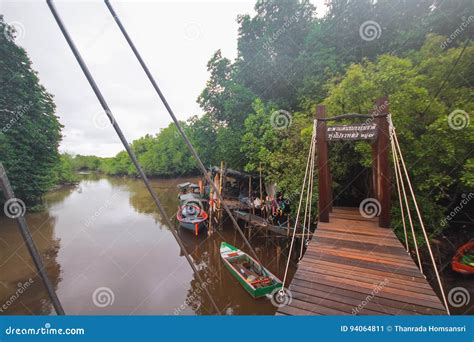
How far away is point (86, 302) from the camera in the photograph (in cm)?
803

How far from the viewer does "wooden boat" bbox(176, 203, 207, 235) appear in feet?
46.2

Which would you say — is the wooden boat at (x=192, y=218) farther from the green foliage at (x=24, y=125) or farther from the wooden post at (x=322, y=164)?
the green foliage at (x=24, y=125)

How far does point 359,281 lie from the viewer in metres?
3.44

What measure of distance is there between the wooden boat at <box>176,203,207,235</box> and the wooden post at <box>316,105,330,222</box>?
31.9ft

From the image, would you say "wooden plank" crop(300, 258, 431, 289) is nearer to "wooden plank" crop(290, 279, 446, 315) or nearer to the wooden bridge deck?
the wooden bridge deck

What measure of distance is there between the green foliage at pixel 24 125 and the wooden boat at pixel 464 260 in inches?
1000

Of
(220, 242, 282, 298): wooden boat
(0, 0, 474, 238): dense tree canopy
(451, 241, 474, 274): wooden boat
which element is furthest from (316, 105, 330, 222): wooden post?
(451, 241, 474, 274): wooden boat

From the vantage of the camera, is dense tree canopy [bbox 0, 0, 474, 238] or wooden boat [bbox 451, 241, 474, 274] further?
wooden boat [bbox 451, 241, 474, 274]

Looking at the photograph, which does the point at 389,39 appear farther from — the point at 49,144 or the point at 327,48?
the point at 49,144

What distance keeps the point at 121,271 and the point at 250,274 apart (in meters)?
6.17

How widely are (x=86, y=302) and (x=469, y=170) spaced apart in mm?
12711

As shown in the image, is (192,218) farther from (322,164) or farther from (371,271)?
(371,271)

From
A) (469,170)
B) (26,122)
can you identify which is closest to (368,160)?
(469,170)

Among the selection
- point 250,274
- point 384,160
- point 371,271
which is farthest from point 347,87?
point 250,274
